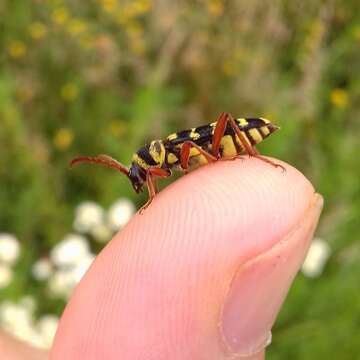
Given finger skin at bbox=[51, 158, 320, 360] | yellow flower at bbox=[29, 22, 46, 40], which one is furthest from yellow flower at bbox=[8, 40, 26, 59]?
finger skin at bbox=[51, 158, 320, 360]

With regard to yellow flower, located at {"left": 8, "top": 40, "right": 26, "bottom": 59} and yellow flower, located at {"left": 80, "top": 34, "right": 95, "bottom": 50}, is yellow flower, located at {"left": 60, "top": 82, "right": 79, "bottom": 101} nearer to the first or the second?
yellow flower, located at {"left": 80, "top": 34, "right": 95, "bottom": 50}

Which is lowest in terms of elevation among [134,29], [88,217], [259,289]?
[88,217]

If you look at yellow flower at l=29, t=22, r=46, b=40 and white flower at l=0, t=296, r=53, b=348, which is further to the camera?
yellow flower at l=29, t=22, r=46, b=40

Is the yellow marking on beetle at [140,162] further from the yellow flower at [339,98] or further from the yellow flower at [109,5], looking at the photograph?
the yellow flower at [109,5]

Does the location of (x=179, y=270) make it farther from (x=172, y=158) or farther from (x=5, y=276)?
(x=5, y=276)

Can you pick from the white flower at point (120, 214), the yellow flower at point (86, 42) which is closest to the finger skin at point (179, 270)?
the white flower at point (120, 214)

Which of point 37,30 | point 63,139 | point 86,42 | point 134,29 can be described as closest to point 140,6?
point 134,29

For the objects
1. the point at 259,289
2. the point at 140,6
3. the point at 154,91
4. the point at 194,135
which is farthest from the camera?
the point at 140,6

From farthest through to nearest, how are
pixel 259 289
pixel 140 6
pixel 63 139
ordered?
pixel 140 6 < pixel 63 139 < pixel 259 289
